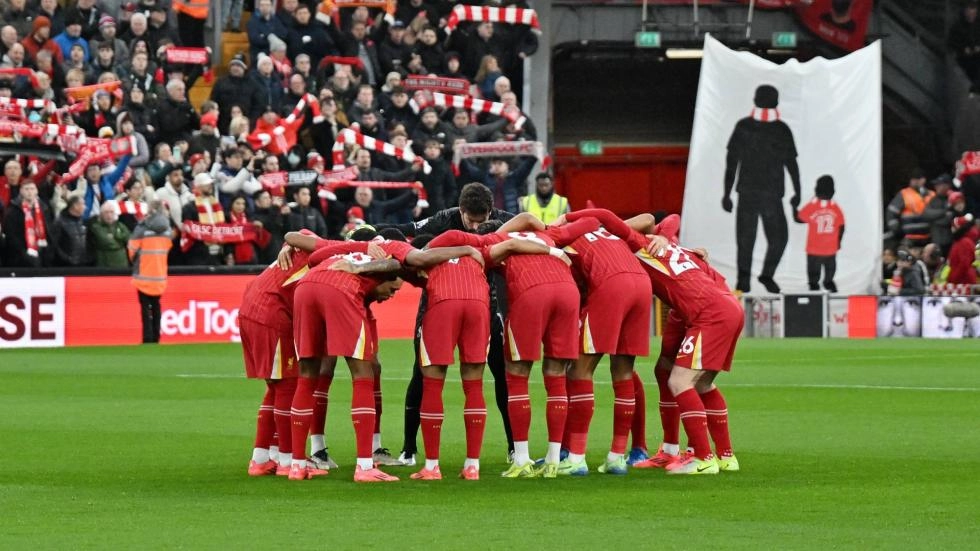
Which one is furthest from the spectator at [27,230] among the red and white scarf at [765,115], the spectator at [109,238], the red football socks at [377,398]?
the red football socks at [377,398]

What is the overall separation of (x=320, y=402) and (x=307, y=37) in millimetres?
20129

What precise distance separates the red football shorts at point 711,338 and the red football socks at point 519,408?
1053 millimetres

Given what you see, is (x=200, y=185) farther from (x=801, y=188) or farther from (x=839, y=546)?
(x=839, y=546)

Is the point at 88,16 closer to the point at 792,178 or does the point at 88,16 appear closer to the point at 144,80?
the point at 144,80

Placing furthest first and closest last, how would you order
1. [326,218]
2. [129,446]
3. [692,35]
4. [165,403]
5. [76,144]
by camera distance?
[692,35], [326,218], [76,144], [165,403], [129,446]

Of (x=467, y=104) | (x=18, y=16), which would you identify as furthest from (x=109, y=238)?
(x=467, y=104)

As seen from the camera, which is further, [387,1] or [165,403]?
[387,1]

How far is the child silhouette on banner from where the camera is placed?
32.4m

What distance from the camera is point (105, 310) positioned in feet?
88.3

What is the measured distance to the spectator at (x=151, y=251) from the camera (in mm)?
26172

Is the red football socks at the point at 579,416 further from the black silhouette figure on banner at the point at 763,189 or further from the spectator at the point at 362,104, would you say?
the black silhouette figure on banner at the point at 763,189

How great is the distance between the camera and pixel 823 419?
15.5m

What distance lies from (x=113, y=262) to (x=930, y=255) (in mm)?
14660

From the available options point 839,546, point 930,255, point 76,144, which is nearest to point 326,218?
point 76,144
